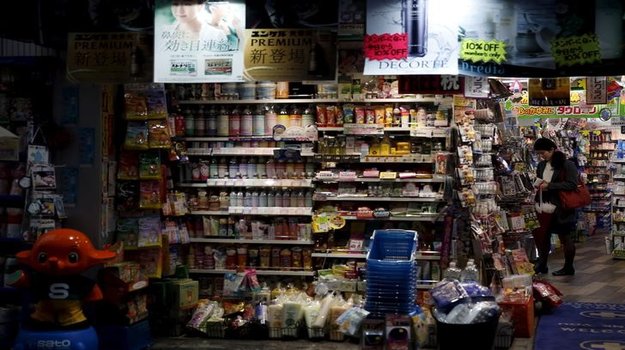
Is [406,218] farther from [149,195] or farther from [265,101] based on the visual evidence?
[149,195]

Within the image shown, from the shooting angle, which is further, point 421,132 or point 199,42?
point 421,132

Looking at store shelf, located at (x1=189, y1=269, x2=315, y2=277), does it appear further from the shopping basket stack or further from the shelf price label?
→ the shopping basket stack

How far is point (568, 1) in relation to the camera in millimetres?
5855

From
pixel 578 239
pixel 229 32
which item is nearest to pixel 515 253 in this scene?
pixel 229 32

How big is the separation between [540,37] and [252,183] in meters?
3.77

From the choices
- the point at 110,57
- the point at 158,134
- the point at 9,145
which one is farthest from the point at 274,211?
the point at 9,145

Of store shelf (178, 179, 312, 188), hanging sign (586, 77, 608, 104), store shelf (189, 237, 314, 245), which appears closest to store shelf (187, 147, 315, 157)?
store shelf (178, 179, 312, 188)

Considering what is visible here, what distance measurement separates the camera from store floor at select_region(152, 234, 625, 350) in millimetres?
7320

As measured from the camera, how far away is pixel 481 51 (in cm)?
594

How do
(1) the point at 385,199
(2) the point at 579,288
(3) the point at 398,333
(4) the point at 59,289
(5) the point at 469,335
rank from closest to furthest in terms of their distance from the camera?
(3) the point at 398,333
(4) the point at 59,289
(5) the point at 469,335
(1) the point at 385,199
(2) the point at 579,288

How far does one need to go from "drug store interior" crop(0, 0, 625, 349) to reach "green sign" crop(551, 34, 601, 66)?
15 millimetres

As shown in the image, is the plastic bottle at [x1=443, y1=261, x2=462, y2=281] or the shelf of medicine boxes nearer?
the plastic bottle at [x1=443, y1=261, x2=462, y2=281]

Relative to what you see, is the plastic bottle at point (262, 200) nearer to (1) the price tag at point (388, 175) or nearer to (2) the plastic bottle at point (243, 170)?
(2) the plastic bottle at point (243, 170)

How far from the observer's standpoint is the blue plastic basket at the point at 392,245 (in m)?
6.66
